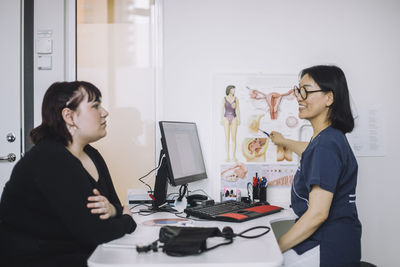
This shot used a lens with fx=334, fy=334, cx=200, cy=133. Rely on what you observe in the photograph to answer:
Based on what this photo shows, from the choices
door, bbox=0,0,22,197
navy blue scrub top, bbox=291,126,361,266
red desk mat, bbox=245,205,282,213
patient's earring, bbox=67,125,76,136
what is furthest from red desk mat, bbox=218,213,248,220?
door, bbox=0,0,22,197

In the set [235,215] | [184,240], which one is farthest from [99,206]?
[235,215]

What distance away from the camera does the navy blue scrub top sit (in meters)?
1.47

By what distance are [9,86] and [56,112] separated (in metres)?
1.17

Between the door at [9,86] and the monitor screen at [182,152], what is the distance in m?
1.20

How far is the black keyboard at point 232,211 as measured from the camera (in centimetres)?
161

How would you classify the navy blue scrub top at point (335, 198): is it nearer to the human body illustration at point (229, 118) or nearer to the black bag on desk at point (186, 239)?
the black bag on desk at point (186, 239)

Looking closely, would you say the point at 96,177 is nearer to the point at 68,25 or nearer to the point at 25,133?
the point at 25,133

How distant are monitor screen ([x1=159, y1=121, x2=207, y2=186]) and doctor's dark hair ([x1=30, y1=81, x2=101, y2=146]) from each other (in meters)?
0.49

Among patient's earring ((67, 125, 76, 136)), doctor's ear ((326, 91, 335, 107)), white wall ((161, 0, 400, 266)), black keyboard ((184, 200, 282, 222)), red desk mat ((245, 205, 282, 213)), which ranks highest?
white wall ((161, 0, 400, 266))

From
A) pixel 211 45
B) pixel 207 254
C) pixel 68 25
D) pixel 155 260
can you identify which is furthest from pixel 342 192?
pixel 68 25

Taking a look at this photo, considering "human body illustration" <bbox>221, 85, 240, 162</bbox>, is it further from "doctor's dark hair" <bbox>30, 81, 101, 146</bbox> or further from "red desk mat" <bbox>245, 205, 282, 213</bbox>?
"doctor's dark hair" <bbox>30, 81, 101, 146</bbox>

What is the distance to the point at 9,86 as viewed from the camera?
2.37 m

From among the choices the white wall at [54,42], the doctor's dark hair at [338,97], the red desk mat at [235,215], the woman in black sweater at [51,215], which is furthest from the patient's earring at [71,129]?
the doctor's dark hair at [338,97]

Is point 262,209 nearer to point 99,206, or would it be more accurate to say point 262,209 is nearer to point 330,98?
point 330,98
